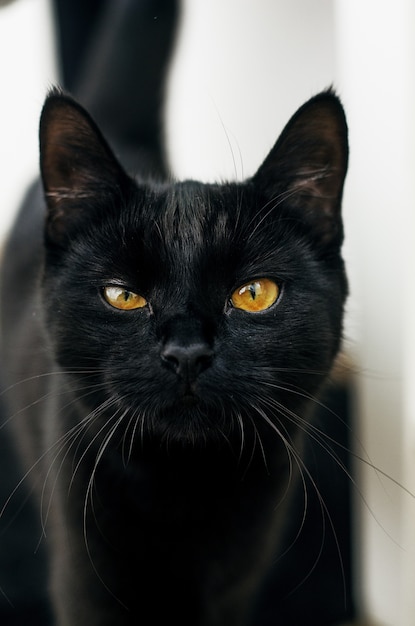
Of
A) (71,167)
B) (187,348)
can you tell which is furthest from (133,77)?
(187,348)

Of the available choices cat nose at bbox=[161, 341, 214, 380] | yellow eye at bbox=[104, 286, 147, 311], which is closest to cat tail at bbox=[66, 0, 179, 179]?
yellow eye at bbox=[104, 286, 147, 311]

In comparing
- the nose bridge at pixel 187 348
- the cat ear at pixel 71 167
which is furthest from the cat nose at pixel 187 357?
the cat ear at pixel 71 167

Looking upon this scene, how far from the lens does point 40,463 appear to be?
875mm

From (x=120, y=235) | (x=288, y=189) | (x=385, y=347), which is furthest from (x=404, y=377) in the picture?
(x=120, y=235)

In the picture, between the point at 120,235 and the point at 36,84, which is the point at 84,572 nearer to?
the point at 120,235

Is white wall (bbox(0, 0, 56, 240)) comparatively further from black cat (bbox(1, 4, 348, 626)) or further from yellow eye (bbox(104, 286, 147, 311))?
yellow eye (bbox(104, 286, 147, 311))

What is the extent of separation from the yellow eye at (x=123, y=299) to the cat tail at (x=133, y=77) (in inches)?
11.0

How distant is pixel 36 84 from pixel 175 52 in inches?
8.3

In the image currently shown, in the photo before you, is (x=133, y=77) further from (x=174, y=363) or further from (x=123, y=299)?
(x=174, y=363)

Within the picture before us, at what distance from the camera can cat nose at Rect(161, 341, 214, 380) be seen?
2.11 feet

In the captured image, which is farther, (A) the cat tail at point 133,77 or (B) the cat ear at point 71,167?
(A) the cat tail at point 133,77

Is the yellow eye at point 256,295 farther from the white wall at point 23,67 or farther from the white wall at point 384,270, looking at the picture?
the white wall at point 23,67

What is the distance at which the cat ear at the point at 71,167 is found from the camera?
713mm

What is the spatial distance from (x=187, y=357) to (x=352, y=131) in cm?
45
